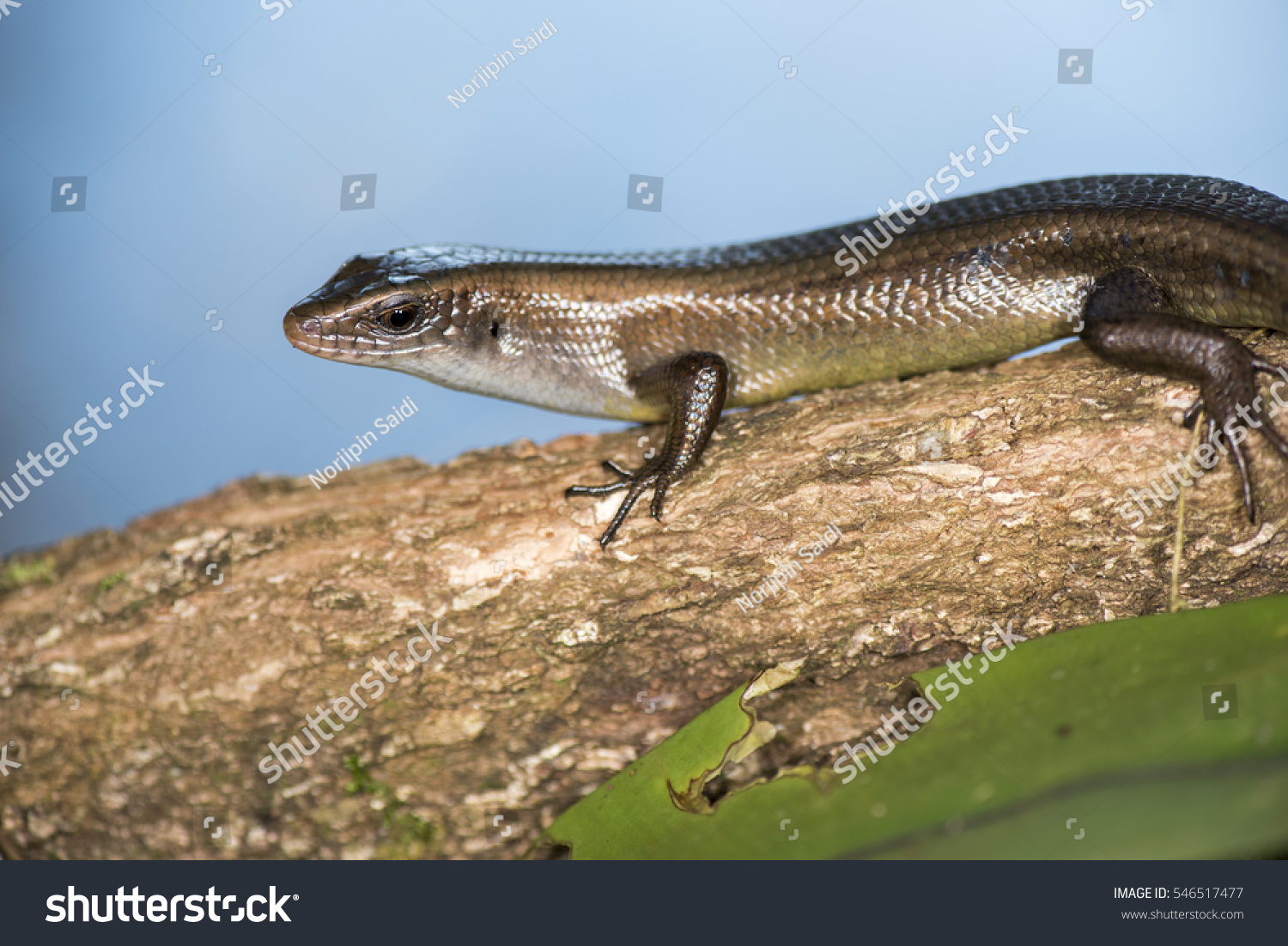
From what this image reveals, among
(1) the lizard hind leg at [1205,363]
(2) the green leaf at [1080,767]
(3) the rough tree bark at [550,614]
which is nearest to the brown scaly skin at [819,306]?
(1) the lizard hind leg at [1205,363]

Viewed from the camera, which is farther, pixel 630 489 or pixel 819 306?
pixel 819 306

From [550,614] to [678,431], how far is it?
65cm

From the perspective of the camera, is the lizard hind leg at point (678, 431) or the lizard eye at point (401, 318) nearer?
the lizard hind leg at point (678, 431)

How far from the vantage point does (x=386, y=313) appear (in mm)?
2805

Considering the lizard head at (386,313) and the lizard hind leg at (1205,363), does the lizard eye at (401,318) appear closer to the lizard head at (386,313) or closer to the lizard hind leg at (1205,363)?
the lizard head at (386,313)

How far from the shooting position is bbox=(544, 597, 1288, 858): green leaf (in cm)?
145

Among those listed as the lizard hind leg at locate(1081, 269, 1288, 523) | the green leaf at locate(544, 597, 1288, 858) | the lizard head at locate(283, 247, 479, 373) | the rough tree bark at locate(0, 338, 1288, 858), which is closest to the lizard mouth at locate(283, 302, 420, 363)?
the lizard head at locate(283, 247, 479, 373)

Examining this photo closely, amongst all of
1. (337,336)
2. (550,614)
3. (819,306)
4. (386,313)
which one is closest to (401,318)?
(386,313)

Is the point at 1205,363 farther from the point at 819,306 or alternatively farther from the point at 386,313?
the point at 386,313

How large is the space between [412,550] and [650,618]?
0.71 m

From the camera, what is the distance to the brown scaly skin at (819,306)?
229 cm

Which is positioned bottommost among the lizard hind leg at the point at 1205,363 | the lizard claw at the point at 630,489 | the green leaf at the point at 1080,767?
the green leaf at the point at 1080,767

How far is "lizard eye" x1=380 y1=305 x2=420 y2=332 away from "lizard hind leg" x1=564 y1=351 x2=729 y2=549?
0.84 metres

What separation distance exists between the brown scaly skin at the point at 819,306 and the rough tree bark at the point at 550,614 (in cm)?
16
